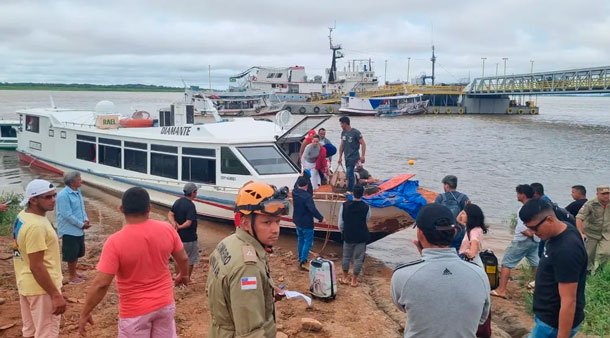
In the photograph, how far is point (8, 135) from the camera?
2519 centimetres

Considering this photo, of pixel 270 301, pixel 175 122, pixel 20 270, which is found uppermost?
pixel 175 122

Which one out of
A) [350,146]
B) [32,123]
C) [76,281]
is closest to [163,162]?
[350,146]

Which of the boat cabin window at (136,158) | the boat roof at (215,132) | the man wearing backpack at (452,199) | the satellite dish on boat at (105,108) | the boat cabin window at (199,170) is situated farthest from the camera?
the satellite dish on boat at (105,108)

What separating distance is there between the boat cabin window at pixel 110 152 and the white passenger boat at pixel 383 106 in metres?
44.4

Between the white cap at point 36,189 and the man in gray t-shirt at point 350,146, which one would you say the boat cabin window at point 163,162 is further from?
the white cap at point 36,189

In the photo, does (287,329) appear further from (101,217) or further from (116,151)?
(116,151)

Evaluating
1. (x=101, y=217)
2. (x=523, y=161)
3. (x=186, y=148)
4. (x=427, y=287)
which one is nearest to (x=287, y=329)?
(x=427, y=287)

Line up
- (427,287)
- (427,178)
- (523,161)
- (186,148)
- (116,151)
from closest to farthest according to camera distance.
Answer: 1. (427,287)
2. (186,148)
3. (116,151)
4. (427,178)
5. (523,161)

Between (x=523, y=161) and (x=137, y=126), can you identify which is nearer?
(x=137, y=126)

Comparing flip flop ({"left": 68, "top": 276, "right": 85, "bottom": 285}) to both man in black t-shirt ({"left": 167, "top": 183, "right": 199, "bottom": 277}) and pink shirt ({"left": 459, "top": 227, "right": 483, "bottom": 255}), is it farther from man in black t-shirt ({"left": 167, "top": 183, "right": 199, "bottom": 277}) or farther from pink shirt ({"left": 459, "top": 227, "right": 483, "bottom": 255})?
pink shirt ({"left": 459, "top": 227, "right": 483, "bottom": 255})

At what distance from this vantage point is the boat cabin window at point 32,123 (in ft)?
58.7

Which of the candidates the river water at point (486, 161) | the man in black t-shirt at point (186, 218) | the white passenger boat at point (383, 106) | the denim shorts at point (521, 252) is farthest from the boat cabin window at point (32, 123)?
the white passenger boat at point (383, 106)

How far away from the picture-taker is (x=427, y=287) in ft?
8.63

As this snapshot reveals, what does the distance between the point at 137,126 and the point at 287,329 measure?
35.6 feet
